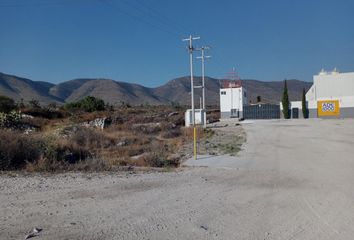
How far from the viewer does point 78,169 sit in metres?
12.4

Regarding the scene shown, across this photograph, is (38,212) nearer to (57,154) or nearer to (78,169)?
(78,169)

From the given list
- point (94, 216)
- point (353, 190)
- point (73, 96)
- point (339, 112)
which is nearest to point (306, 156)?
point (353, 190)

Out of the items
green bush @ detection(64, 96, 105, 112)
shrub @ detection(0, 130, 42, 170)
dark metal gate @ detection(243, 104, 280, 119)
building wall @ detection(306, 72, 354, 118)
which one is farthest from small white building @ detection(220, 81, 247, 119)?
shrub @ detection(0, 130, 42, 170)

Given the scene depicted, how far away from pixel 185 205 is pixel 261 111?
60688mm

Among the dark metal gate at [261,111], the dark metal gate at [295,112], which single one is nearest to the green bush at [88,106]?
the dark metal gate at [261,111]

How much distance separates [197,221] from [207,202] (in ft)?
4.75

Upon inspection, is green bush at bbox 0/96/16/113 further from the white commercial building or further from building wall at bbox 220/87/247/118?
the white commercial building

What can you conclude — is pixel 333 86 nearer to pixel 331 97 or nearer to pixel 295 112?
pixel 331 97

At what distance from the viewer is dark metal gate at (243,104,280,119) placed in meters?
66.5

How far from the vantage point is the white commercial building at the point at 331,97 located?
62.5m

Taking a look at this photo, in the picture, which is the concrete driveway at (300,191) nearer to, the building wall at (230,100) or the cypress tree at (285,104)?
the building wall at (230,100)

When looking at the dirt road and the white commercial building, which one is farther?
the white commercial building

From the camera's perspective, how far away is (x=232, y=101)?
6606 cm

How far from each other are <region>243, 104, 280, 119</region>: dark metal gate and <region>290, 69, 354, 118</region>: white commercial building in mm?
2824
